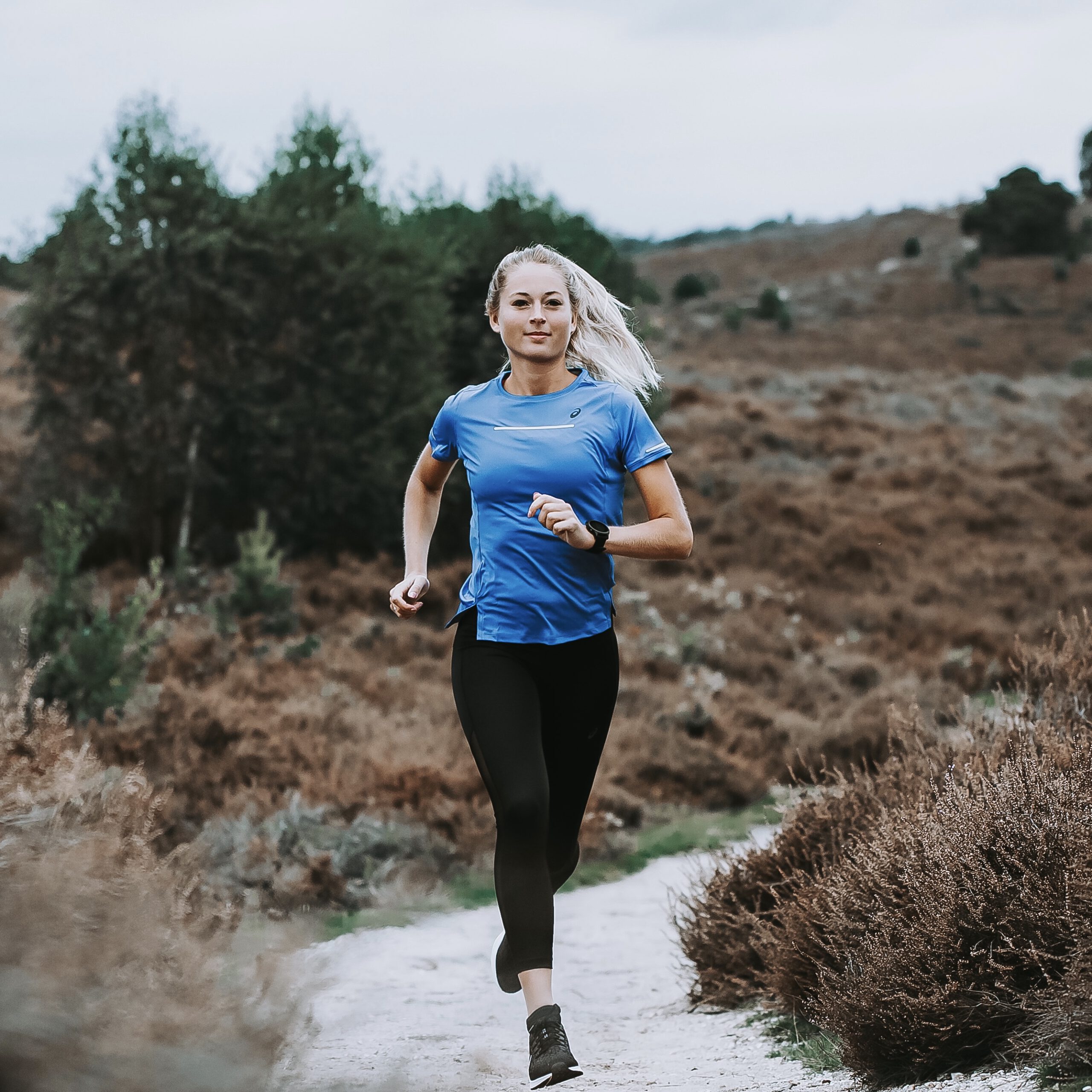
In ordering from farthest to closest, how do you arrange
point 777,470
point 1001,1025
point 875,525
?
point 777,470, point 875,525, point 1001,1025

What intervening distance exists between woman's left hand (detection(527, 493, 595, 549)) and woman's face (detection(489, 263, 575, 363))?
1.88 feet

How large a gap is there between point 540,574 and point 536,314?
2.48 ft

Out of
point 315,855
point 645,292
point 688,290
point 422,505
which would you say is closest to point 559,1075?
point 422,505

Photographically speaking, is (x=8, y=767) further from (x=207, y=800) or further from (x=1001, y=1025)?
(x=207, y=800)

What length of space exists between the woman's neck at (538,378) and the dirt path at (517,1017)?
1626 millimetres

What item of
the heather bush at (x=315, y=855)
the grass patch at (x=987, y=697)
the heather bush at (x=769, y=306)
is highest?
the heather bush at (x=769, y=306)

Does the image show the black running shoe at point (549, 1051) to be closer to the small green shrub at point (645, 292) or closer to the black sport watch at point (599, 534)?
the black sport watch at point (599, 534)

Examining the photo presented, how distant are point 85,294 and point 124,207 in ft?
3.53

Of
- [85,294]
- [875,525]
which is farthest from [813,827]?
[875,525]

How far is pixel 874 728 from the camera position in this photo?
421 inches

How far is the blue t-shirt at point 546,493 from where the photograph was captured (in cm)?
337

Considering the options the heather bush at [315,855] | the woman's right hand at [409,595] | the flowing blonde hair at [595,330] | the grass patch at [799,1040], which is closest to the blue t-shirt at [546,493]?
the woman's right hand at [409,595]

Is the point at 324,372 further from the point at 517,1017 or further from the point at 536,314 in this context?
the point at 536,314

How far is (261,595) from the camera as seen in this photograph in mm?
12812
